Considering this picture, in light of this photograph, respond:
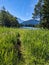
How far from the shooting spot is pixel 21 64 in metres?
5.86

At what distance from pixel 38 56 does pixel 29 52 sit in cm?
51

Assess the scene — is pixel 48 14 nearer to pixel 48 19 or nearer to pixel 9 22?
pixel 48 19

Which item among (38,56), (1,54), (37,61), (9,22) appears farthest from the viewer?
(9,22)

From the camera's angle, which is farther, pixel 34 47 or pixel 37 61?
pixel 34 47

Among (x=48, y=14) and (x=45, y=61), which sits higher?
(x=48, y=14)

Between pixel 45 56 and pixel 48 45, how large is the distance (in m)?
1.01

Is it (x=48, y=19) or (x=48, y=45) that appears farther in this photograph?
(x=48, y=19)

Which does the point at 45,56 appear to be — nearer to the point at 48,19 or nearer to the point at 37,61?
the point at 37,61

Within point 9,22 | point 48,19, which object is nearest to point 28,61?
point 48,19

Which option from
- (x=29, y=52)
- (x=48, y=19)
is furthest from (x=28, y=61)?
(x=48, y=19)

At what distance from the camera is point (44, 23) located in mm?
33062

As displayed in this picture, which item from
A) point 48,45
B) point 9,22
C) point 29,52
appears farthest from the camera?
point 9,22

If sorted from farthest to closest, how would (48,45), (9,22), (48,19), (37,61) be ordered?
1. (9,22)
2. (48,19)
3. (48,45)
4. (37,61)

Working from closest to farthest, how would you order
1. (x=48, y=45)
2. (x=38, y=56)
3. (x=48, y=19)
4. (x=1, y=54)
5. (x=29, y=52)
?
(x=1, y=54) < (x=38, y=56) < (x=29, y=52) < (x=48, y=45) < (x=48, y=19)
